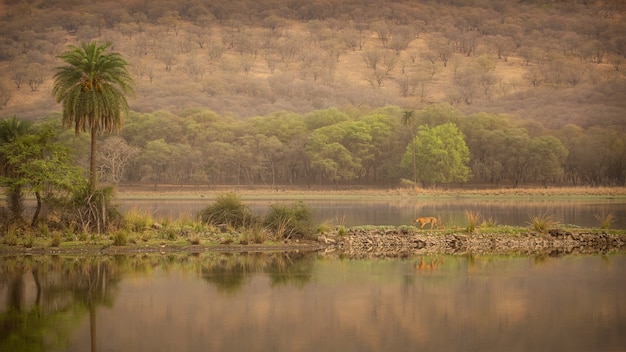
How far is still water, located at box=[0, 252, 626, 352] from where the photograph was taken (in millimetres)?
18438

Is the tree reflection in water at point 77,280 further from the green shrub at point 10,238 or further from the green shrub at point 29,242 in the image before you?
the green shrub at point 10,238

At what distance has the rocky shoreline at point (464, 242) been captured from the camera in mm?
36472

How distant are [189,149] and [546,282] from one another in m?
108

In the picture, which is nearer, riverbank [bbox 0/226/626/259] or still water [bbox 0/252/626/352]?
still water [bbox 0/252/626/352]

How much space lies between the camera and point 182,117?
15725cm

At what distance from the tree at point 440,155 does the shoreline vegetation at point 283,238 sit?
73.5 metres

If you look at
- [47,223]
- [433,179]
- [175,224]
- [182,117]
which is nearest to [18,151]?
[47,223]

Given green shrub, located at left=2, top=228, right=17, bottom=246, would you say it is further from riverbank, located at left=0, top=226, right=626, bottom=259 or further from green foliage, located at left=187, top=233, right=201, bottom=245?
green foliage, located at left=187, top=233, right=201, bottom=245

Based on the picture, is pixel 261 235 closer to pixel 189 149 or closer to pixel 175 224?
pixel 175 224

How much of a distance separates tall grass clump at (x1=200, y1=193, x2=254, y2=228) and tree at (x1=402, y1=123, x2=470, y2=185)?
7429cm

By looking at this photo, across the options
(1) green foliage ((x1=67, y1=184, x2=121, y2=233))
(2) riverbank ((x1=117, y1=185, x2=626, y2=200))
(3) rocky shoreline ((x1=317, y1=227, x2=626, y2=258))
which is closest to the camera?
(3) rocky shoreline ((x1=317, y1=227, x2=626, y2=258))

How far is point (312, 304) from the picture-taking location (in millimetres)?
22641

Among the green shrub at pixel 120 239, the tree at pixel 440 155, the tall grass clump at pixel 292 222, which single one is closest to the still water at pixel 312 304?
the green shrub at pixel 120 239

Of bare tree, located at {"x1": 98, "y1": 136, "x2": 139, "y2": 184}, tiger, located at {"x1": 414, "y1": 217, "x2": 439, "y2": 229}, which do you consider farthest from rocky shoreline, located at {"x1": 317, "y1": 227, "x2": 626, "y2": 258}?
bare tree, located at {"x1": 98, "y1": 136, "x2": 139, "y2": 184}
